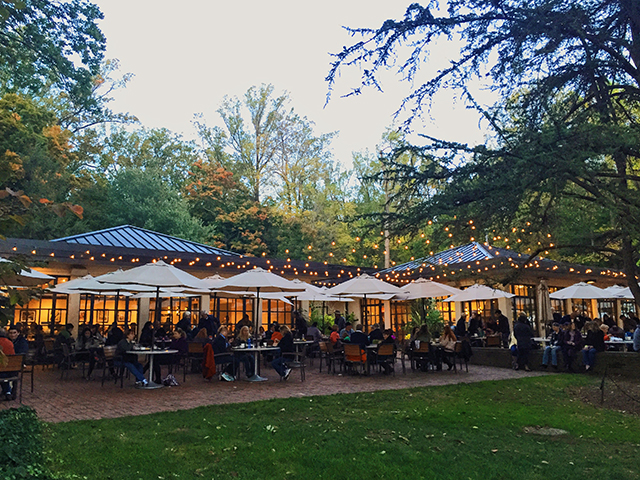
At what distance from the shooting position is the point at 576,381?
1062 cm

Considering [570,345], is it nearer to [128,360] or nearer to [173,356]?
[173,356]

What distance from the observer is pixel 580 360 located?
12062mm

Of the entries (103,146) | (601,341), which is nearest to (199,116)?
(103,146)

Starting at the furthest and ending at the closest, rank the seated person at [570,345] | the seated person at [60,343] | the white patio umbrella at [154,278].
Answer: the seated person at [570,345] < the seated person at [60,343] < the white patio umbrella at [154,278]

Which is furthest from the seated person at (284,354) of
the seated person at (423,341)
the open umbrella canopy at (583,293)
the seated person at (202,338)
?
the open umbrella canopy at (583,293)

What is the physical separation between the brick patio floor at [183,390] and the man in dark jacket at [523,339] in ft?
1.87

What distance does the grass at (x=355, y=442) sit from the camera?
15.2 ft

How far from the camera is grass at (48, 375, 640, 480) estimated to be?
4625 millimetres

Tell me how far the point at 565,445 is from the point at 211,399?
5.26m

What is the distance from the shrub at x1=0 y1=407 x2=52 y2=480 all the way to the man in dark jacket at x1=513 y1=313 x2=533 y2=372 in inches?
443

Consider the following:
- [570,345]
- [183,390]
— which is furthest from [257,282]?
[570,345]

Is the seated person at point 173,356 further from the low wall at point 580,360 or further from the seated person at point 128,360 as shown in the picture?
the low wall at point 580,360

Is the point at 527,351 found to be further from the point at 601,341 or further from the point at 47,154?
the point at 47,154

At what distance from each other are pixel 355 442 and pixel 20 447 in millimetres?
3251
